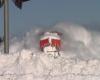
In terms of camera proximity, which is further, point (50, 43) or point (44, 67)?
point (50, 43)

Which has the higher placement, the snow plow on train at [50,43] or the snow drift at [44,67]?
the snow plow on train at [50,43]

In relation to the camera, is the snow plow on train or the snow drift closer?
the snow drift

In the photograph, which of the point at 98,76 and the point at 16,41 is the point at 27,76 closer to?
the point at 98,76

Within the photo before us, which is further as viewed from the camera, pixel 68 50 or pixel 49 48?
pixel 68 50

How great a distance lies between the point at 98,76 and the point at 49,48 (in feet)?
6.78

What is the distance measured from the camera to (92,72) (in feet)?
20.2

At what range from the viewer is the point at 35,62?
21.0ft

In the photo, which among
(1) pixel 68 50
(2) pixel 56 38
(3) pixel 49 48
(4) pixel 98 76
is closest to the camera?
(4) pixel 98 76

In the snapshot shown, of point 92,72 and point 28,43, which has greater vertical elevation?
point 28,43

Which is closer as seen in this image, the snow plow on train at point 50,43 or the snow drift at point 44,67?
the snow drift at point 44,67

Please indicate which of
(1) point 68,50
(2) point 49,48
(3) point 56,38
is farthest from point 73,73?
(1) point 68,50

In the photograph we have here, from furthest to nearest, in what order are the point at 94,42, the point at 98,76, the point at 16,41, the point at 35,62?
the point at 94,42
the point at 16,41
the point at 35,62
the point at 98,76

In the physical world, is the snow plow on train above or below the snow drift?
above

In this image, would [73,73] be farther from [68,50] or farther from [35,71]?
[68,50]
